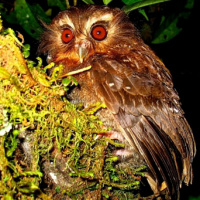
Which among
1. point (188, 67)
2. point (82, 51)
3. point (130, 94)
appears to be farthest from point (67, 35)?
point (188, 67)

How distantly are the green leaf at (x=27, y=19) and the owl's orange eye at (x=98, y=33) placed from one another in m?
0.87

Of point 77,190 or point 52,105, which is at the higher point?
point 52,105

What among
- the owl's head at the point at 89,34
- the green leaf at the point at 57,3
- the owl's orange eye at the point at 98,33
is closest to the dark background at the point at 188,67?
the green leaf at the point at 57,3

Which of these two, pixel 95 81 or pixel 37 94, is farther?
pixel 95 81

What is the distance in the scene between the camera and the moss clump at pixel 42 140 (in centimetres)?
114

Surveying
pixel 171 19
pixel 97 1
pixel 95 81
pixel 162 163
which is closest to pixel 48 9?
pixel 97 1

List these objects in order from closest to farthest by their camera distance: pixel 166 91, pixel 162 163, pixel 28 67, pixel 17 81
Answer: pixel 17 81 < pixel 28 67 < pixel 162 163 < pixel 166 91

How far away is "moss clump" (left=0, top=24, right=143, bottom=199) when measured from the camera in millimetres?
1142

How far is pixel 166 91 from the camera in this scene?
214 centimetres

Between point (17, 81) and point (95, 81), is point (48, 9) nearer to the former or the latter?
point (95, 81)

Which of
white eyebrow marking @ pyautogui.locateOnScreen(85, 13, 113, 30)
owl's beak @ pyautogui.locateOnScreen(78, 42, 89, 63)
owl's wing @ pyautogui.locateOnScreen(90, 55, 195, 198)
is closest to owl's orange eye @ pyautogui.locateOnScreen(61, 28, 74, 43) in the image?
white eyebrow marking @ pyautogui.locateOnScreen(85, 13, 113, 30)

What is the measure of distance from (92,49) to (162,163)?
1170 millimetres

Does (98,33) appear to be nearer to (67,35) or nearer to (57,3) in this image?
(67,35)

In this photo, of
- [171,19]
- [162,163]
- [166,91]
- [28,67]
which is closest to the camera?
[28,67]
